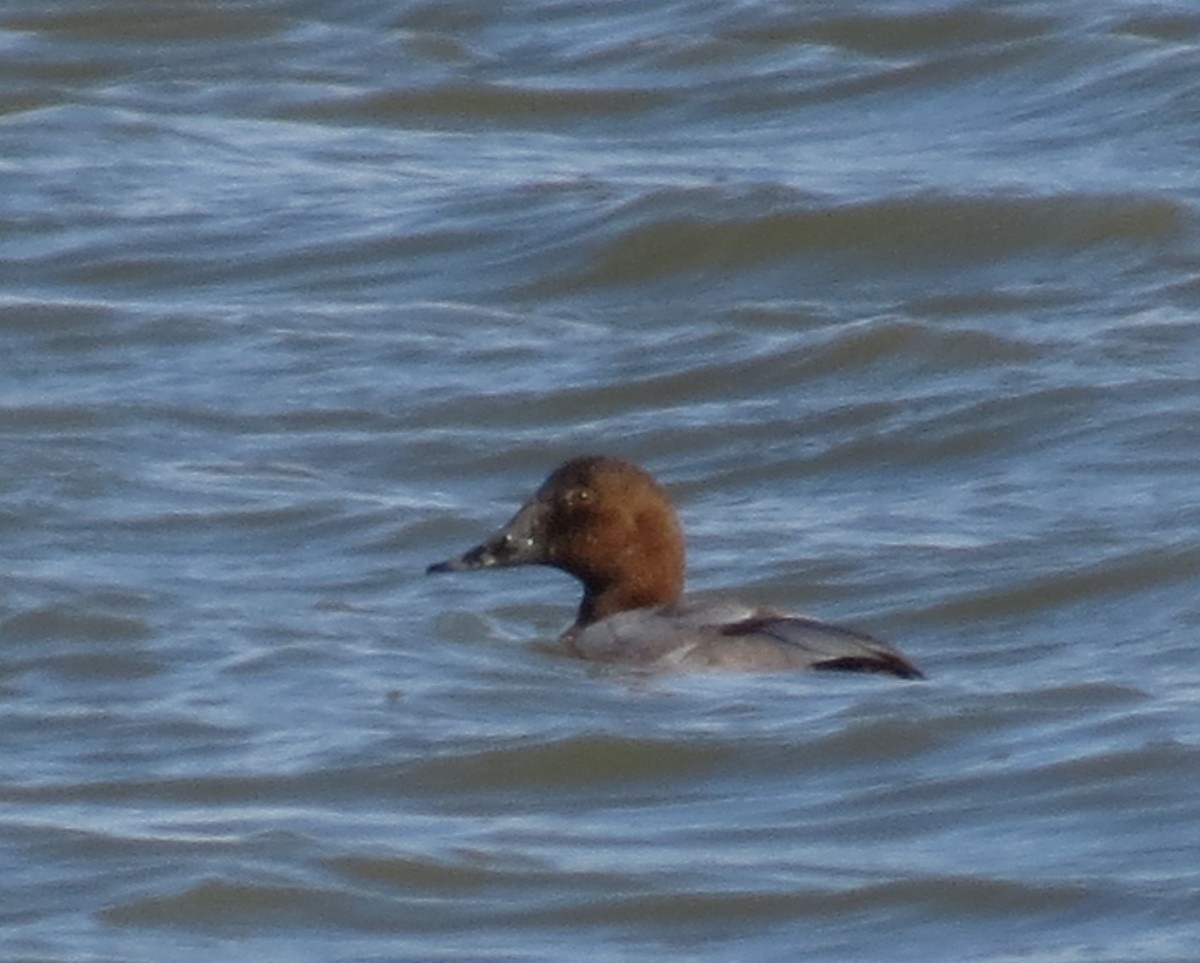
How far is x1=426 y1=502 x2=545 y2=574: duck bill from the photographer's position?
1062 centimetres

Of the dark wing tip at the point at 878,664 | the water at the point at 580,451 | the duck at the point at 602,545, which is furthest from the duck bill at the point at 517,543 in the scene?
the dark wing tip at the point at 878,664

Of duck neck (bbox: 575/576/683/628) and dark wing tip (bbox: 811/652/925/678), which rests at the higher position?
dark wing tip (bbox: 811/652/925/678)

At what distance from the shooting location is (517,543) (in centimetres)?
1066

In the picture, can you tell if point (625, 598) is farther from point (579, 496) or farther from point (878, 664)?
point (878, 664)

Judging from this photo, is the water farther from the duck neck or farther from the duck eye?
the duck eye

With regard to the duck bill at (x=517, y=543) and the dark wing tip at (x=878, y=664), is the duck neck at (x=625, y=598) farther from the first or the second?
the dark wing tip at (x=878, y=664)

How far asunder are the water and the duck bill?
0.16 m

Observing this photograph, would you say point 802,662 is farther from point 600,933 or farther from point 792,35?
point 792,35

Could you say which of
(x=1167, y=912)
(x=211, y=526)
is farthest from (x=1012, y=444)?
(x=1167, y=912)

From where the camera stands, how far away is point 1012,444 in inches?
478

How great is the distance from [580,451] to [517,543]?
5.57 feet

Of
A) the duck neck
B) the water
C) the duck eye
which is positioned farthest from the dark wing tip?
the duck eye

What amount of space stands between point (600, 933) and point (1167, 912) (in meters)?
1.02

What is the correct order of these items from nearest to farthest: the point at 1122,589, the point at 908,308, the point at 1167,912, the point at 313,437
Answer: the point at 1167,912 → the point at 1122,589 → the point at 313,437 → the point at 908,308
